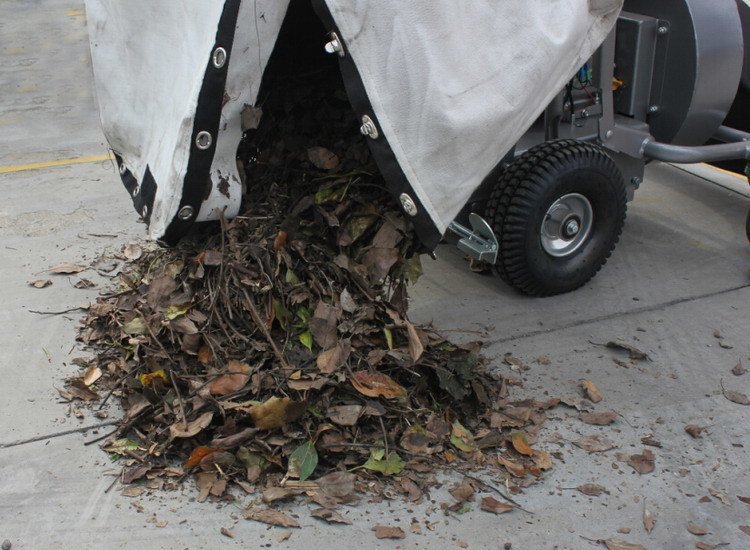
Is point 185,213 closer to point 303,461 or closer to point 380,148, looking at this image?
point 380,148

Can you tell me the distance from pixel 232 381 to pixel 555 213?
1960 millimetres

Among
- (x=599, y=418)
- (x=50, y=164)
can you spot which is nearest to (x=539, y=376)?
(x=599, y=418)

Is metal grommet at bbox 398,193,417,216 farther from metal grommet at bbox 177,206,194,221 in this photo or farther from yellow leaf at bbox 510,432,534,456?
yellow leaf at bbox 510,432,534,456

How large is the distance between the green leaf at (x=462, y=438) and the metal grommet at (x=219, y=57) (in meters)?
1.59

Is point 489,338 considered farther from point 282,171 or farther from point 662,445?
point 282,171

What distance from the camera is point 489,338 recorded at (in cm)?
381

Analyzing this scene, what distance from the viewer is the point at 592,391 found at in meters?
3.39

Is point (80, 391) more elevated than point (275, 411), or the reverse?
point (275, 411)

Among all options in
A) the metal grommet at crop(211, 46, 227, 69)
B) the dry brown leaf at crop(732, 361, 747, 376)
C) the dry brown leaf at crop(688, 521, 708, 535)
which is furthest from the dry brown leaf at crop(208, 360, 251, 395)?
the dry brown leaf at crop(732, 361, 747, 376)

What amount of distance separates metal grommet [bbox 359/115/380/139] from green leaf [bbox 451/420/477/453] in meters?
1.19

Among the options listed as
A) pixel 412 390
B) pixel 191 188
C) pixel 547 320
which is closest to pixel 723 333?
pixel 547 320

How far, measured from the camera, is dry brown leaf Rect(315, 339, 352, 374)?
2.92 metres

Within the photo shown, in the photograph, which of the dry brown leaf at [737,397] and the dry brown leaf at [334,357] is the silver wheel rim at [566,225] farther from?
the dry brown leaf at [334,357]

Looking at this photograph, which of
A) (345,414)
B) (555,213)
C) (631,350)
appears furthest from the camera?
(555,213)
